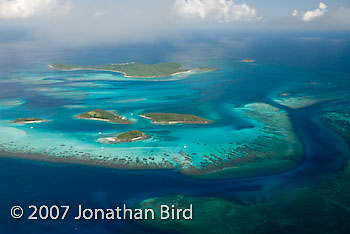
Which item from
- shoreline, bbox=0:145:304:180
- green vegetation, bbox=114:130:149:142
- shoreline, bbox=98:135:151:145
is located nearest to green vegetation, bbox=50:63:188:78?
green vegetation, bbox=114:130:149:142

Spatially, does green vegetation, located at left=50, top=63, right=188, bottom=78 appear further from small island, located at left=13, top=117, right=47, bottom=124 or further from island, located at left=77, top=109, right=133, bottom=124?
small island, located at left=13, top=117, right=47, bottom=124

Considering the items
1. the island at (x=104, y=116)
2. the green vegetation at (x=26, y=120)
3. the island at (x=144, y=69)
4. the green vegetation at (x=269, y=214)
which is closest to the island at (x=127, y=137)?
the island at (x=104, y=116)

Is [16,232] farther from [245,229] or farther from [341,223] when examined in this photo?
[341,223]

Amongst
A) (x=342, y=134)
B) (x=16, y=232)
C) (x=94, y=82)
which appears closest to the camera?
(x=16, y=232)

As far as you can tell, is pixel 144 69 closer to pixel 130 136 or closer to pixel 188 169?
pixel 130 136

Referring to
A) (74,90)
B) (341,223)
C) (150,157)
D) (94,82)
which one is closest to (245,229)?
(341,223)

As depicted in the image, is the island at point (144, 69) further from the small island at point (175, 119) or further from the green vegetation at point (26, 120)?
the green vegetation at point (26, 120)
